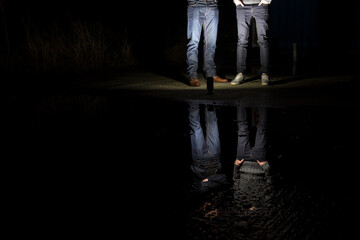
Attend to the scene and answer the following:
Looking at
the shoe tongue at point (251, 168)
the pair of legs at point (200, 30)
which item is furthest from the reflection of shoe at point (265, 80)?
the shoe tongue at point (251, 168)

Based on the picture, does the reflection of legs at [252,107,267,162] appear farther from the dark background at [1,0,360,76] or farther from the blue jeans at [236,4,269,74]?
the dark background at [1,0,360,76]

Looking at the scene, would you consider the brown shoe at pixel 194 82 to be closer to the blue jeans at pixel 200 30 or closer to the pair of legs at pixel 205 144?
the blue jeans at pixel 200 30

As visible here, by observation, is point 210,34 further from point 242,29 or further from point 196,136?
point 196,136

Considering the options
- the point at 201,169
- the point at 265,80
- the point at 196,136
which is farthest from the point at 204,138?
the point at 265,80

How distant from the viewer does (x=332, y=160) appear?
148 inches

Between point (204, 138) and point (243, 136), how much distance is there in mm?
387

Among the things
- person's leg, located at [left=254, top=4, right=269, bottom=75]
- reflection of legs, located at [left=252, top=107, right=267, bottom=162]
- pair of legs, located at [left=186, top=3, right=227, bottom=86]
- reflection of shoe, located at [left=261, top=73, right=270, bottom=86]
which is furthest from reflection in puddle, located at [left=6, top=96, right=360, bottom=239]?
pair of legs, located at [left=186, top=3, right=227, bottom=86]

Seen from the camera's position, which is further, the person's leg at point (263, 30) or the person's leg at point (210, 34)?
the person's leg at point (210, 34)

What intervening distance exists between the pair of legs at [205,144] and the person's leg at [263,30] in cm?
271

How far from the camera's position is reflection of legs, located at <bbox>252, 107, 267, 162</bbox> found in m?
4.00

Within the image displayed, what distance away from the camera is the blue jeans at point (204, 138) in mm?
4109

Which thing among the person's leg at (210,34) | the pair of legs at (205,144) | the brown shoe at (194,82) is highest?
the person's leg at (210,34)

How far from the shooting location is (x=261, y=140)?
4.55m

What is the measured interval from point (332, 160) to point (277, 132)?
1.11 metres
